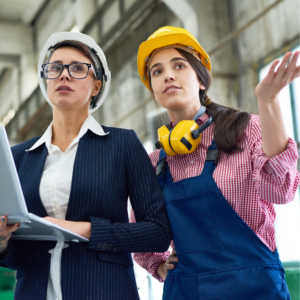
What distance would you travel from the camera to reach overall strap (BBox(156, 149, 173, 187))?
1.96 m

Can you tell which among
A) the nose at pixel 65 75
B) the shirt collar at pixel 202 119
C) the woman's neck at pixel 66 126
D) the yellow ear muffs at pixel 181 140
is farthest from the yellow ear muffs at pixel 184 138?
the nose at pixel 65 75

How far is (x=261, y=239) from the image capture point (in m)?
1.67

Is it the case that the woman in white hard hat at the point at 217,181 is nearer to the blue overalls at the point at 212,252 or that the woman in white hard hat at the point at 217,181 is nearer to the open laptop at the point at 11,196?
the blue overalls at the point at 212,252

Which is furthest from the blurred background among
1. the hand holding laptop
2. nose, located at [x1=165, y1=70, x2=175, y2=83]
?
the hand holding laptop

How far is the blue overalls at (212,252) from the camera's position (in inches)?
62.6

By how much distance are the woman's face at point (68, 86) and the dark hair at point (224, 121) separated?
518mm

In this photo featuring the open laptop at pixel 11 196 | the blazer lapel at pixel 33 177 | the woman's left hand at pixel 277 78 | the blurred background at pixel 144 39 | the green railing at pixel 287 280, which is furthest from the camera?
the blurred background at pixel 144 39

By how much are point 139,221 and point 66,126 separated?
595mm

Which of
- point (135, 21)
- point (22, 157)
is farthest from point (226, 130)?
point (135, 21)

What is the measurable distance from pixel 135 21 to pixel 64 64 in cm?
609

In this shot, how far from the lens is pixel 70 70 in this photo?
1.94 m

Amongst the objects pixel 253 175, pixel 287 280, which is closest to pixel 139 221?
pixel 253 175

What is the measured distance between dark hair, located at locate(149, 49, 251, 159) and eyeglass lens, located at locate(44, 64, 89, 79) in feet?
1.68

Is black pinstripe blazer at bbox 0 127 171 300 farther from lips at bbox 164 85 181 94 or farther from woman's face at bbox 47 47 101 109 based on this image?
lips at bbox 164 85 181 94
